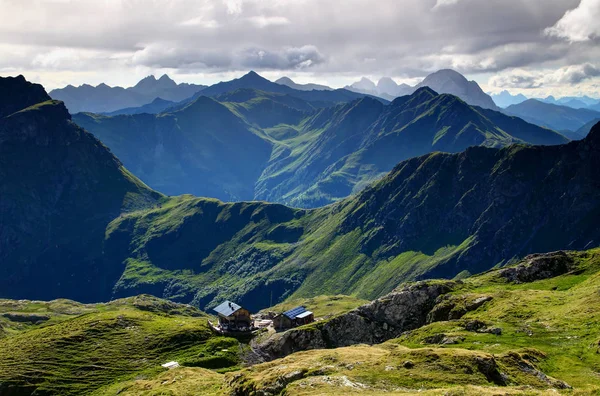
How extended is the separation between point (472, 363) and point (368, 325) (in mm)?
70352

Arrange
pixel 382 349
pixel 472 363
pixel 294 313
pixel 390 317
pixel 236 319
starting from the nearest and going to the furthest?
1. pixel 472 363
2. pixel 382 349
3. pixel 390 317
4. pixel 294 313
5. pixel 236 319

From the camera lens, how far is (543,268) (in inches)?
5925

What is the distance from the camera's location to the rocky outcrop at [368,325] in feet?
449

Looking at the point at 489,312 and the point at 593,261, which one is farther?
the point at 593,261

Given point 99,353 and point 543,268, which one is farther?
point 99,353

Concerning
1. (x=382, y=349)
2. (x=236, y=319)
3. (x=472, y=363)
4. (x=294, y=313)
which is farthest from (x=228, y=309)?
(x=472, y=363)

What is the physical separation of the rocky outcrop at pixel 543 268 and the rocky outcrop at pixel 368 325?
22963mm

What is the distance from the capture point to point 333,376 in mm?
76438

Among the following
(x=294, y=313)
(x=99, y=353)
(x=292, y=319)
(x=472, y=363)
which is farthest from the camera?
(x=99, y=353)

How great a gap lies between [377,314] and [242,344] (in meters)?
40.4

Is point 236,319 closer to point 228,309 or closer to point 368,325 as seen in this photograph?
point 228,309

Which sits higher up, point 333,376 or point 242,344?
point 333,376

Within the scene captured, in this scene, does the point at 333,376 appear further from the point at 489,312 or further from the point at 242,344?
the point at 242,344

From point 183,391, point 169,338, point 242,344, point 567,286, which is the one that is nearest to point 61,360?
point 169,338
